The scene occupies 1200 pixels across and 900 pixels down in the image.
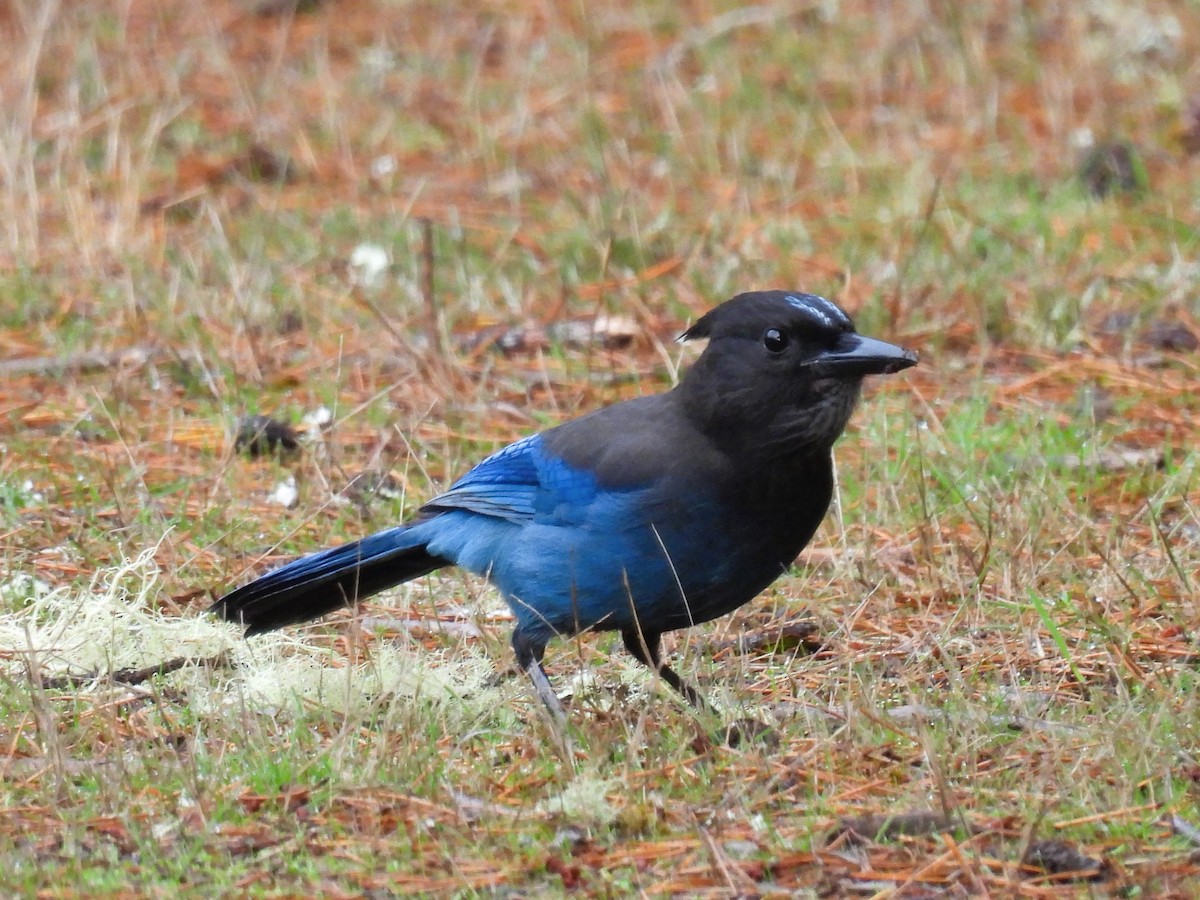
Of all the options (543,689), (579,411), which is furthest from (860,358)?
(579,411)

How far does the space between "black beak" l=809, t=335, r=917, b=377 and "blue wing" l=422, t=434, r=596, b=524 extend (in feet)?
1.89

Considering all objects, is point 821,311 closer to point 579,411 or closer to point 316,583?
point 316,583

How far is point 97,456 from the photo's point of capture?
589 centimetres

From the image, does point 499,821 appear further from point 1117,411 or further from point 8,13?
point 8,13

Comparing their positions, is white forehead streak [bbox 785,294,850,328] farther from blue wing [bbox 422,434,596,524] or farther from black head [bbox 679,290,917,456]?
blue wing [bbox 422,434,596,524]

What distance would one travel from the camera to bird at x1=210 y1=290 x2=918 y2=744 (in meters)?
4.05

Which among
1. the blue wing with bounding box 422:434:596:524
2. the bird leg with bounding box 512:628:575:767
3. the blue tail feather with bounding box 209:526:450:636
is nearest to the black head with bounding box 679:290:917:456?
the blue wing with bounding box 422:434:596:524

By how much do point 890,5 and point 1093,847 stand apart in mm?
7671

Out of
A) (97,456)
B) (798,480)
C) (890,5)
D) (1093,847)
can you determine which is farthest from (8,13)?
(1093,847)

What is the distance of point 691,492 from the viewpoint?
407 cm

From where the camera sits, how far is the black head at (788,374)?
13.4 ft

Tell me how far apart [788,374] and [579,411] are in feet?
7.24

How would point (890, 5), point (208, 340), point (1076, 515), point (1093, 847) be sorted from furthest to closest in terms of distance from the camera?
1. point (890, 5)
2. point (208, 340)
3. point (1076, 515)
4. point (1093, 847)

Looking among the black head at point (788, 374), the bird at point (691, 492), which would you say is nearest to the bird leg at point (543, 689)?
the bird at point (691, 492)
